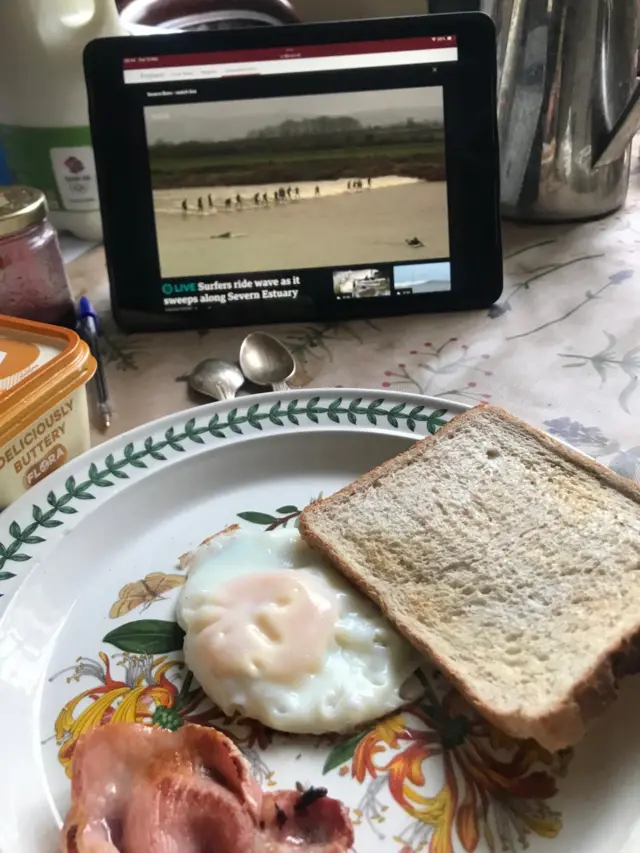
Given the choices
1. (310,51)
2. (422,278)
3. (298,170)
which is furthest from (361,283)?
(310,51)

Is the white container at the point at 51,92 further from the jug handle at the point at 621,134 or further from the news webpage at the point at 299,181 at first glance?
the jug handle at the point at 621,134

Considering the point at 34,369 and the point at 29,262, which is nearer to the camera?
the point at 34,369

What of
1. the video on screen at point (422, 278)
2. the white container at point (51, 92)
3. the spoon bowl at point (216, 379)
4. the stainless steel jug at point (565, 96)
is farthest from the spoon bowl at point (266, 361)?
the stainless steel jug at point (565, 96)

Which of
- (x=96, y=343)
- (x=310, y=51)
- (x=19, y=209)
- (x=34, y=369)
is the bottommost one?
(x=96, y=343)

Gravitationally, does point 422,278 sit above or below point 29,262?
below

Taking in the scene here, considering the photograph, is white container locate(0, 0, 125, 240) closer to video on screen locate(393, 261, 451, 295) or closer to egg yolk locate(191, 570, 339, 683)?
video on screen locate(393, 261, 451, 295)

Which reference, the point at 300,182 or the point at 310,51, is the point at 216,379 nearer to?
the point at 300,182

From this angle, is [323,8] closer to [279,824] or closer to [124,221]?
[124,221]
